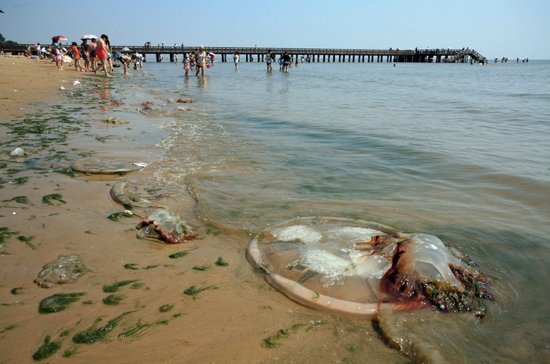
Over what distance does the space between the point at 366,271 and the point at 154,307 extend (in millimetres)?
1511

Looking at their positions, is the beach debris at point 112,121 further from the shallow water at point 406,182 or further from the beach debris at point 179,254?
the beach debris at point 179,254

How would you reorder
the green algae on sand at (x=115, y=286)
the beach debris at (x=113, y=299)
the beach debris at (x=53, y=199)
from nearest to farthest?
the beach debris at (x=113, y=299), the green algae on sand at (x=115, y=286), the beach debris at (x=53, y=199)

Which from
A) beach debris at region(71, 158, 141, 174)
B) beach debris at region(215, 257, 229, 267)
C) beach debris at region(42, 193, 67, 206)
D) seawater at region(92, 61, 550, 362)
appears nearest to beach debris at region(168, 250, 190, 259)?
beach debris at region(215, 257, 229, 267)

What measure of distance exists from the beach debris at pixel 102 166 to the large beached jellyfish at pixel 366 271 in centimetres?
271

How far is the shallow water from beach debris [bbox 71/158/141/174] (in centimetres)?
33

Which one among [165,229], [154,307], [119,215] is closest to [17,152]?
[119,215]

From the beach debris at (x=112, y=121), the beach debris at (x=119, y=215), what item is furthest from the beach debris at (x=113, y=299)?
the beach debris at (x=112, y=121)

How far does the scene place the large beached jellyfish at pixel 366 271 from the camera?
2.34 m

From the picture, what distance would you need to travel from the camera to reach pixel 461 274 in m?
2.56

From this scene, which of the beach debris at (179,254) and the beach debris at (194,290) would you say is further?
the beach debris at (179,254)

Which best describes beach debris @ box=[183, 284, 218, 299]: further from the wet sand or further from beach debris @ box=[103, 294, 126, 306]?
beach debris @ box=[103, 294, 126, 306]

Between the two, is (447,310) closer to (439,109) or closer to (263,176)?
(263,176)

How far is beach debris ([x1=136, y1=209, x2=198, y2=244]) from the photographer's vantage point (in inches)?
123

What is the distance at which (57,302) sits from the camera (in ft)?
7.25
